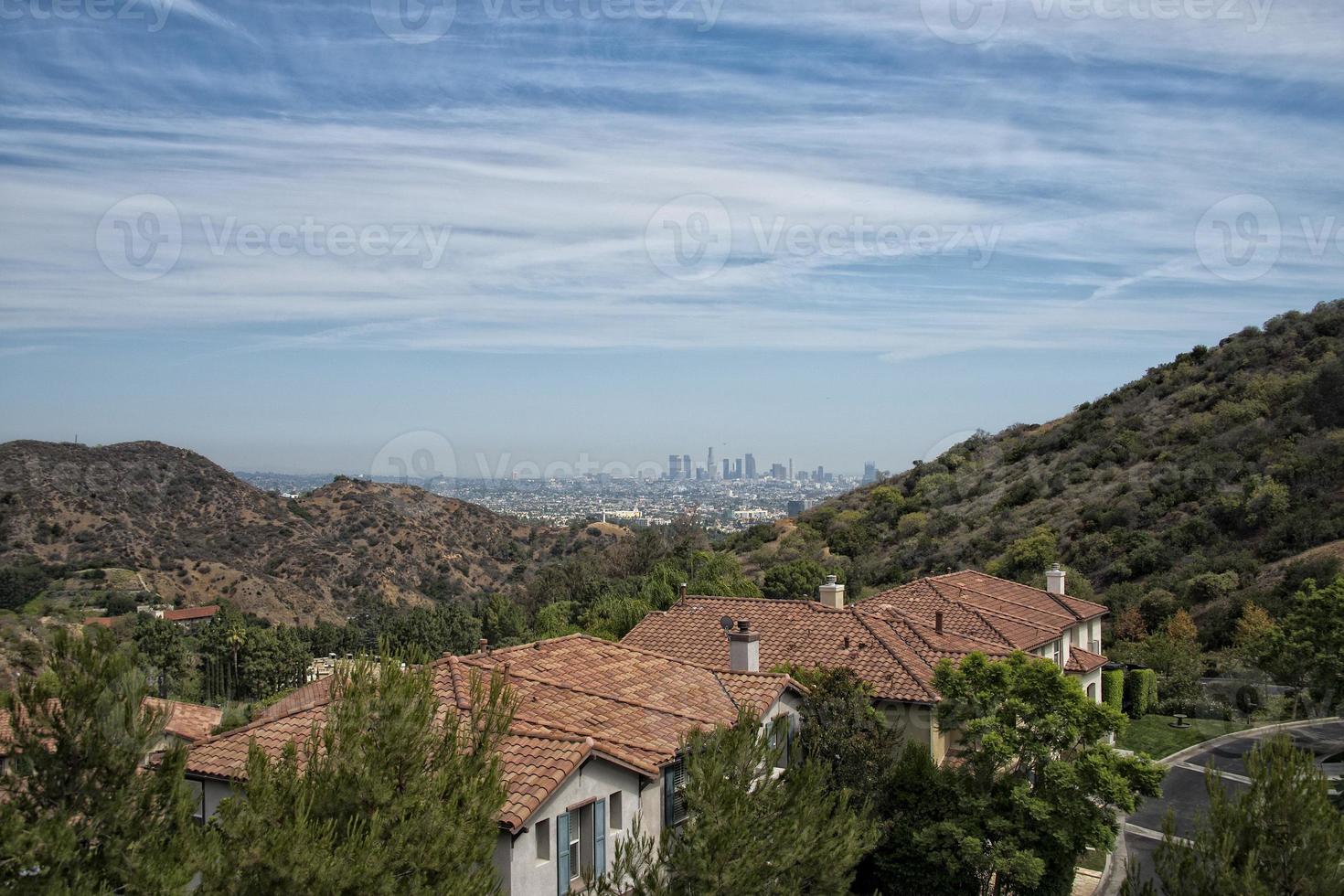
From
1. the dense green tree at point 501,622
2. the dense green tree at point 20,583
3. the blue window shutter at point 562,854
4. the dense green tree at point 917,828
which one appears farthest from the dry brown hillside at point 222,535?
the blue window shutter at point 562,854

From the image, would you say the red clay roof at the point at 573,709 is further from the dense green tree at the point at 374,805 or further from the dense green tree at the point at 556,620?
the dense green tree at the point at 556,620

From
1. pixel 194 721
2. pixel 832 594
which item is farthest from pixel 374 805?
pixel 194 721

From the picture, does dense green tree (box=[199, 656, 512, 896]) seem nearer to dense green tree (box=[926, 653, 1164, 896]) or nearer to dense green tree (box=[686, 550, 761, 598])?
dense green tree (box=[926, 653, 1164, 896])

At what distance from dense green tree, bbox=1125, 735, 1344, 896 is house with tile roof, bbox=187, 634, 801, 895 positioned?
19.1ft

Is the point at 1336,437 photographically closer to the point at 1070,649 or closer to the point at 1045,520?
the point at 1045,520

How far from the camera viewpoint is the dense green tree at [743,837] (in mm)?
13445

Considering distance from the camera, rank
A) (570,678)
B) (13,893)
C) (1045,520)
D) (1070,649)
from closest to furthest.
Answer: (13,893), (570,678), (1070,649), (1045,520)

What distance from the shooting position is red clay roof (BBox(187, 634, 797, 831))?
51.5 ft

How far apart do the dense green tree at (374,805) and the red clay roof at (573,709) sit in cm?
92

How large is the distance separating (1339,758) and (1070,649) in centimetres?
832

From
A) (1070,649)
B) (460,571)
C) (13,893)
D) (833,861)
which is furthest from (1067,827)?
(460,571)

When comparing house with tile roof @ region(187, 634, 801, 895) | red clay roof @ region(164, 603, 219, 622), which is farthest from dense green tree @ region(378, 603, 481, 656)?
house with tile roof @ region(187, 634, 801, 895)

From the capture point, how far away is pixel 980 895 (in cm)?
2003

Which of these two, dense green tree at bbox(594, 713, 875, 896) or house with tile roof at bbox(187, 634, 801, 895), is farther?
house with tile roof at bbox(187, 634, 801, 895)
